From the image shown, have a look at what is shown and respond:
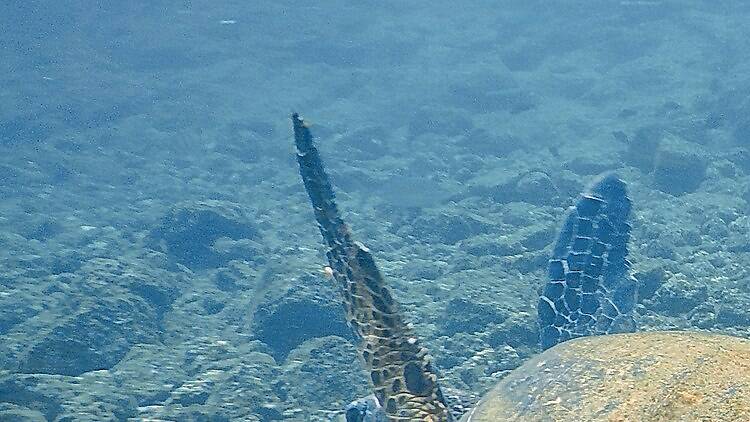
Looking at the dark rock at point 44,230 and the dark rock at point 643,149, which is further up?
the dark rock at point 643,149

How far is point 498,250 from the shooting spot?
294 inches

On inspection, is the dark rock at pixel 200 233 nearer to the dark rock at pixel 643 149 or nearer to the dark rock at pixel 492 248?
the dark rock at pixel 492 248

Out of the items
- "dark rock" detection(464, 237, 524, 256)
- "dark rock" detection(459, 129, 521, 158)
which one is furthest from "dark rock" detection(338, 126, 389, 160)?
"dark rock" detection(464, 237, 524, 256)

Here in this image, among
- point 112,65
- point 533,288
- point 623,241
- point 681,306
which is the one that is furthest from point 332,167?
point 112,65

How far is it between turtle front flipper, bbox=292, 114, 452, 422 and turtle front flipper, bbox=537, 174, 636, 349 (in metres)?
1.38

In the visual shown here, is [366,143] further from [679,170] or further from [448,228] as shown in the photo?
[679,170]

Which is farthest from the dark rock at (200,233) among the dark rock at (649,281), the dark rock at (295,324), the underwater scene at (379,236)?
the dark rock at (649,281)

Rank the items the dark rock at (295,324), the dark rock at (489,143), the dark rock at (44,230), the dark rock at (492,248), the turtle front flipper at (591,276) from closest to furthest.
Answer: the turtle front flipper at (591,276)
the dark rock at (295,324)
the dark rock at (492,248)
the dark rock at (44,230)
the dark rock at (489,143)

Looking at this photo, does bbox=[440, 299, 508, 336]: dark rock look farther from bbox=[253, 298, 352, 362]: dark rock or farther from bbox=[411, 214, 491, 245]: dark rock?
bbox=[411, 214, 491, 245]: dark rock

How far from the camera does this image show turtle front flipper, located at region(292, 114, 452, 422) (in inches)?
95.3

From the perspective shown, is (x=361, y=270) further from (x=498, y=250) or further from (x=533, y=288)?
(x=498, y=250)

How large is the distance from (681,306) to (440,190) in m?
5.36

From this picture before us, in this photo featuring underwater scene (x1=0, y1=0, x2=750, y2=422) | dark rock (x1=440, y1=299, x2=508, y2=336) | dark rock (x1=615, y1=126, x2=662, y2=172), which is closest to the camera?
underwater scene (x1=0, y1=0, x2=750, y2=422)

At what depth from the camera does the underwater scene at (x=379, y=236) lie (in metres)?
2.54
